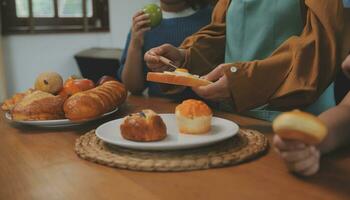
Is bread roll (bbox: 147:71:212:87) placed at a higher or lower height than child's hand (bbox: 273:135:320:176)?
higher

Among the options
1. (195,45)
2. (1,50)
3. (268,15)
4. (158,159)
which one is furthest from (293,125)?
(1,50)

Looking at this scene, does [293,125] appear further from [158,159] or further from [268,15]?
[268,15]

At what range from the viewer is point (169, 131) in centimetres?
74

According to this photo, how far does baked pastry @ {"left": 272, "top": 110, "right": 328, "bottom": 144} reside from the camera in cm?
48

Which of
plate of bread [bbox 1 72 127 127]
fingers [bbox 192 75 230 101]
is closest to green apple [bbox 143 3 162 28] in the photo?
plate of bread [bbox 1 72 127 127]

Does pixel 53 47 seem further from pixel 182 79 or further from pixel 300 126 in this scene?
pixel 300 126

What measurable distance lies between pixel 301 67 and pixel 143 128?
34 cm

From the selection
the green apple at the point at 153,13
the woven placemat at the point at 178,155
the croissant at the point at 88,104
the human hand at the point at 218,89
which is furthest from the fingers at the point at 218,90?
the green apple at the point at 153,13

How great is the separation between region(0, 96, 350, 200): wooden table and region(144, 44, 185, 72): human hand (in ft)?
1.38

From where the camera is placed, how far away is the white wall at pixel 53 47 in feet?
8.35

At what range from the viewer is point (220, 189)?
52cm

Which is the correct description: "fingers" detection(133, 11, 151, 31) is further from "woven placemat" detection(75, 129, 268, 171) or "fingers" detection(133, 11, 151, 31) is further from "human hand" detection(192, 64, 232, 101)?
"woven placemat" detection(75, 129, 268, 171)

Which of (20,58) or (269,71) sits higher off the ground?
(269,71)

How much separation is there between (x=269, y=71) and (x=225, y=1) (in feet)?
1.30
